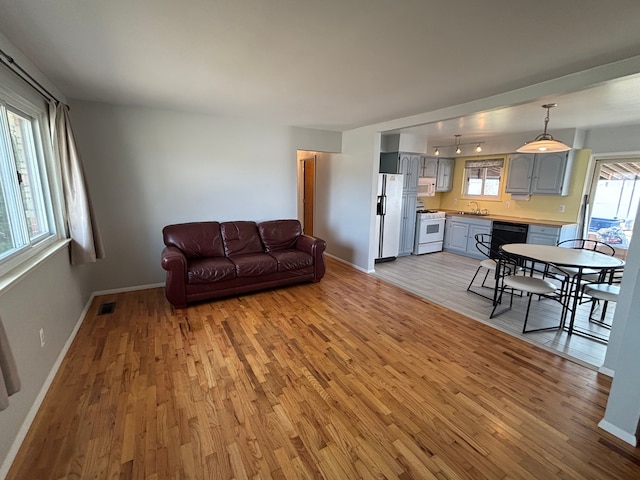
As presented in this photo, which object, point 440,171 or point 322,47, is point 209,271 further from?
point 440,171

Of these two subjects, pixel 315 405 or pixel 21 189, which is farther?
pixel 21 189

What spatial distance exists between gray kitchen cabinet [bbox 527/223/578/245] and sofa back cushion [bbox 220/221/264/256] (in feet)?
15.1

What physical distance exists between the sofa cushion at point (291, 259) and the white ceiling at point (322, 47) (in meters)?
1.95

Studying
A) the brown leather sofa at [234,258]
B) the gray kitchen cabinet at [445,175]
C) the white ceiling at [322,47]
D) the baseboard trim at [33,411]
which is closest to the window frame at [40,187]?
the white ceiling at [322,47]

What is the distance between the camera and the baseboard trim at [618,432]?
5.48 ft

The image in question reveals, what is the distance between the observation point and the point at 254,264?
371 cm

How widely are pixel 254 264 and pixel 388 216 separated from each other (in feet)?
9.17

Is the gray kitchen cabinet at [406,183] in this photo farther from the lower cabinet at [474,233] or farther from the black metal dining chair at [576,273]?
the black metal dining chair at [576,273]

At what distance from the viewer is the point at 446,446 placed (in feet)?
5.40

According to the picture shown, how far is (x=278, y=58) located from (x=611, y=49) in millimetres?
2248

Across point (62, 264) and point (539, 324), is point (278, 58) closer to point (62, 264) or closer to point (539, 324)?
point (62, 264)

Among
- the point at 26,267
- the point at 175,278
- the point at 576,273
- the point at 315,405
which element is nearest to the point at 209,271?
the point at 175,278

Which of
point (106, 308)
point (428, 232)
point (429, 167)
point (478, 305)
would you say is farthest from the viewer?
point (429, 167)

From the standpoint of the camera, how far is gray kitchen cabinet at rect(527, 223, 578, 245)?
15.5ft
